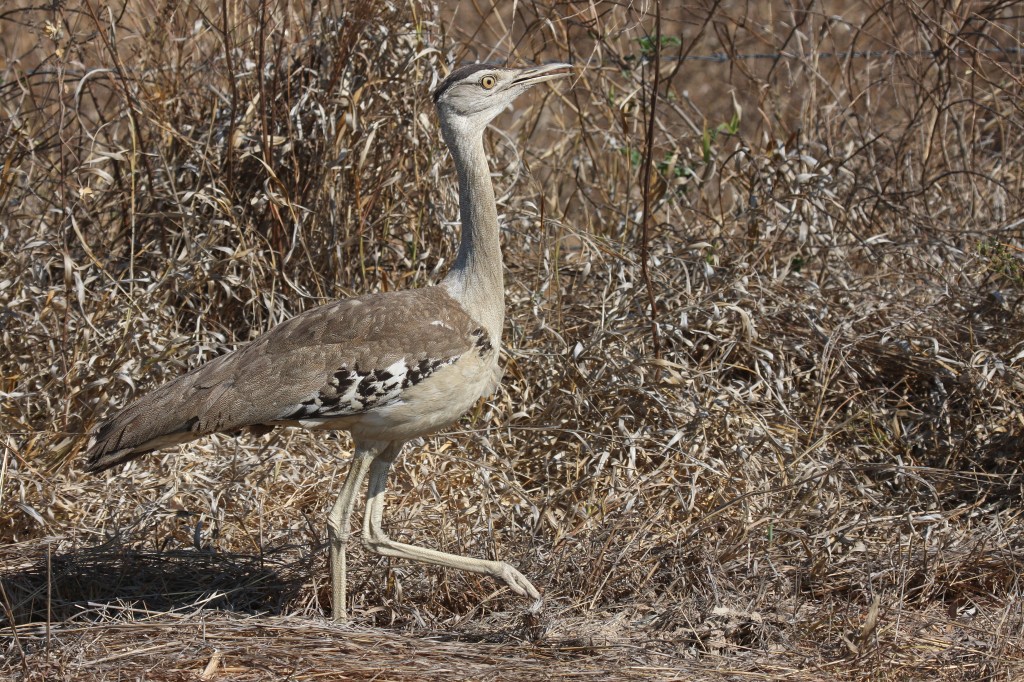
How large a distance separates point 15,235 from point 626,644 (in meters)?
2.88

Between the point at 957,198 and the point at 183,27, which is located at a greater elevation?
the point at 183,27

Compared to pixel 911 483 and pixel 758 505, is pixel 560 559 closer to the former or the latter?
pixel 758 505

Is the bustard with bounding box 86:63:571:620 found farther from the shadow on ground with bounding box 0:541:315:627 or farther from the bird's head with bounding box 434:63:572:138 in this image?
the shadow on ground with bounding box 0:541:315:627

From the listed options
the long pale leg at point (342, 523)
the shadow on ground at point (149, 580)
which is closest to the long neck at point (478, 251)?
the long pale leg at point (342, 523)

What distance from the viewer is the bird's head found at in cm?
345

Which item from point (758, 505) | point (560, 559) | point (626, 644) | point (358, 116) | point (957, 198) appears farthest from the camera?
point (957, 198)

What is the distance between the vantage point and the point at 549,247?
4.73 meters

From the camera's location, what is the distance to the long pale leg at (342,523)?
3.34m

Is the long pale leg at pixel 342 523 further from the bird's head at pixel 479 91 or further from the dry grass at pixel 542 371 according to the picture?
the bird's head at pixel 479 91

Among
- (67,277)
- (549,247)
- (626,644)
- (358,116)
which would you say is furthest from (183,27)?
(626,644)

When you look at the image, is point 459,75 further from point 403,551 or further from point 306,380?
point 403,551

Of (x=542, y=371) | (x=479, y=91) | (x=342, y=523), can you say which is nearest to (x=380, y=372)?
(x=342, y=523)

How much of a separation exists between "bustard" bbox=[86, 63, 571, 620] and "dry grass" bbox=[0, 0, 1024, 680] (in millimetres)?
415

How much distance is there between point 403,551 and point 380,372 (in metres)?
0.55
